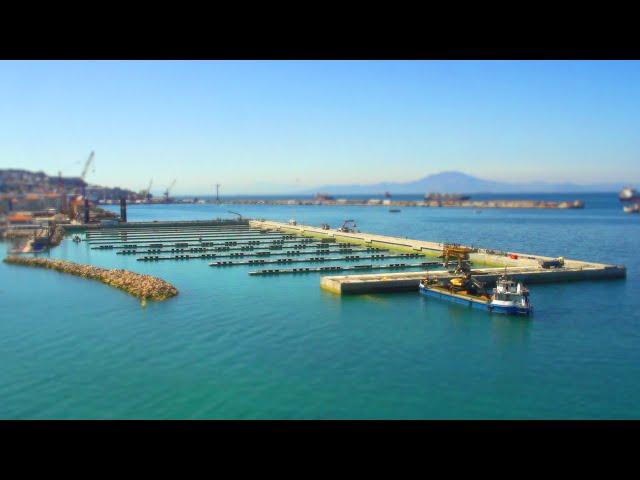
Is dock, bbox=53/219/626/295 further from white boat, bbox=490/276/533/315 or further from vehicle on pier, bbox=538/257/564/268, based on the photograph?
white boat, bbox=490/276/533/315

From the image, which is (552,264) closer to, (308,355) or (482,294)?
(482,294)

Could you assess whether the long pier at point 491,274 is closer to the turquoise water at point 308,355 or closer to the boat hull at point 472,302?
the turquoise water at point 308,355

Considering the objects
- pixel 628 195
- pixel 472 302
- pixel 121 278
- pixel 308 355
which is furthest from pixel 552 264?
pixel 628 195
